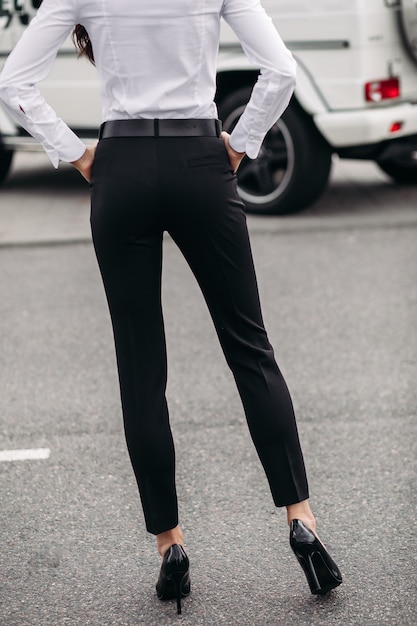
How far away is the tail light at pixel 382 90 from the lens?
25.1 ft

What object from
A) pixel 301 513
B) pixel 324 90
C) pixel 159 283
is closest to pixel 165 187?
pixel 159 283

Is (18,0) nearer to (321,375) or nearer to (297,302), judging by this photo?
(297,302)

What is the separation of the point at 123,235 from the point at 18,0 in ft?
19.6

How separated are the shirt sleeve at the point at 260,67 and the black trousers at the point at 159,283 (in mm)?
100

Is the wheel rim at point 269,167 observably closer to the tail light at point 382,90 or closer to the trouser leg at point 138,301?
the tail light at point 382,90

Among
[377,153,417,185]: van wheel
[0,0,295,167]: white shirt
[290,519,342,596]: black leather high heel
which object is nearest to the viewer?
[0,0,295,167]: white shirt

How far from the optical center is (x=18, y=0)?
8422mm

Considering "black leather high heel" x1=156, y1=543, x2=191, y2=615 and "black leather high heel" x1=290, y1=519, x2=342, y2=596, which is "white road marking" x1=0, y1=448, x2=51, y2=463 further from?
"black leather high heel" x1=290, y1=519, x2=342, y2=596

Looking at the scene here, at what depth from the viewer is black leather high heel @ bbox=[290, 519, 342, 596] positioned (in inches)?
120

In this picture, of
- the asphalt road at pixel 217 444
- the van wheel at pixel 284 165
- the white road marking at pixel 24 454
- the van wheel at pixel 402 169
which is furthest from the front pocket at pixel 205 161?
the van wheel at pixel 402 169

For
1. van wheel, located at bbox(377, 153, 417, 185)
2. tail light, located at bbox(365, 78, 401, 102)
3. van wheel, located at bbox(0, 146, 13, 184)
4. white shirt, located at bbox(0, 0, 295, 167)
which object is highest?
white shirt, located at bbox(0, 0, 295, 167)

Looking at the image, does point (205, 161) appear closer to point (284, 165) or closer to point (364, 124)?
point (364, 124)

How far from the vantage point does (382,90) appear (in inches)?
303

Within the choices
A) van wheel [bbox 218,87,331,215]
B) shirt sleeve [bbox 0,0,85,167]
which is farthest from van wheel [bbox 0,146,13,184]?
shirt sleeve [bbox 0,0,85,167]
